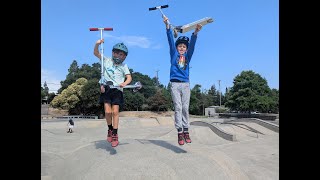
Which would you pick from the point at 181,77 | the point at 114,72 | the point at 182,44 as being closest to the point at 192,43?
the point at 182,44

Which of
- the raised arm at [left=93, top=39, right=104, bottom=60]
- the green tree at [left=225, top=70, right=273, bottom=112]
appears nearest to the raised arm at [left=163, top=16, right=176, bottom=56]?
the raised arm at [left=93, top=39, right=104, bottom=60]

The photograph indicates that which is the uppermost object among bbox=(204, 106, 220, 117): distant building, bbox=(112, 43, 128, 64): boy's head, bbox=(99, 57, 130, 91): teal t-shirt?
bbox=(112, 43, 128, 64): boy's head

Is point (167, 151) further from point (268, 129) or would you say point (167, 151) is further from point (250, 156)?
point (268, 129)

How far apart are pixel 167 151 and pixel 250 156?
10776 mm

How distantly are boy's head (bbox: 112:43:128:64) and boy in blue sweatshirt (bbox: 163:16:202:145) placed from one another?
1252 mm

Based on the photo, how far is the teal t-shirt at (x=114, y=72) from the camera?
8.42m

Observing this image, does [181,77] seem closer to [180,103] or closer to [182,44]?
Result: [180,103]

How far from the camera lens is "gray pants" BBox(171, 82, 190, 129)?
830 centimetres

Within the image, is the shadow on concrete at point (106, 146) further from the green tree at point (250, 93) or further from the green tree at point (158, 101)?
the green tree at point (250, 93)

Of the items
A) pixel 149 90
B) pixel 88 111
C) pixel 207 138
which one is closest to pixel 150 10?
pixel 207 138

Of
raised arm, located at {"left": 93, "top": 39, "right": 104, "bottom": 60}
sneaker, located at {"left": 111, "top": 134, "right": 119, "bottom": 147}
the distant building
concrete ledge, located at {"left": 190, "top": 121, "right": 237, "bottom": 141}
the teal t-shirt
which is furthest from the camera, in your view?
the distant building

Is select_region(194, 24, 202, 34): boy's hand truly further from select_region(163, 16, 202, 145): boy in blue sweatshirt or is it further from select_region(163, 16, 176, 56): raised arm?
select_region(163, 16, 176, 56): raised arm

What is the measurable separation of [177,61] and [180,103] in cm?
112
